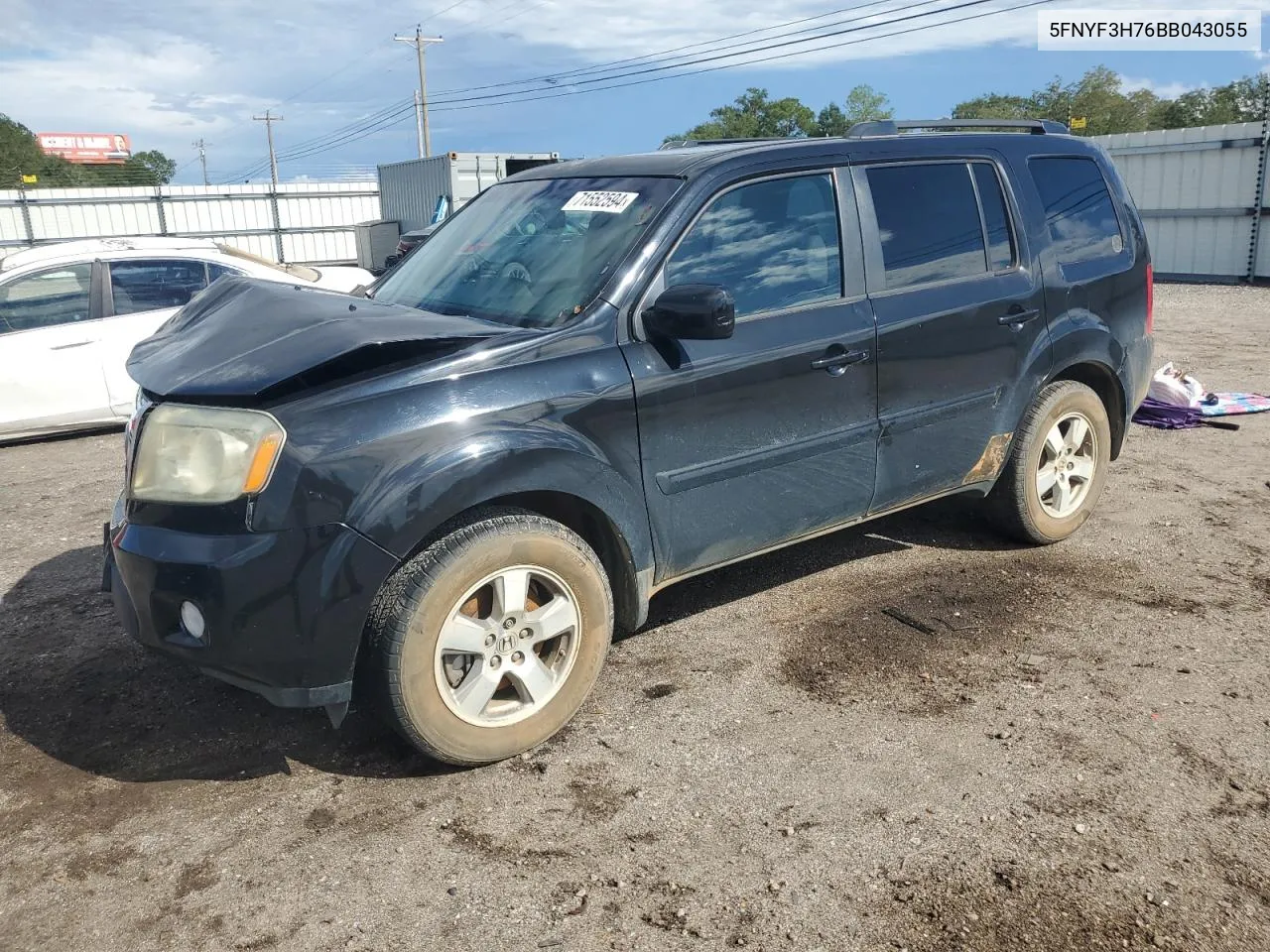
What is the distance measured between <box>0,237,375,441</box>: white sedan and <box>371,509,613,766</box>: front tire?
5655mm

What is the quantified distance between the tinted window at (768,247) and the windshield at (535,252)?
20 cm

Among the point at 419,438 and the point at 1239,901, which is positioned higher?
the point at 419,438

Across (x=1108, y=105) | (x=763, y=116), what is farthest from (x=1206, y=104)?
(x=763, y=116)

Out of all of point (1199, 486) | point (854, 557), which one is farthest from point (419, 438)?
point (1199, 486)

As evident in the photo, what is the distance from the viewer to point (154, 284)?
8516 millimetres

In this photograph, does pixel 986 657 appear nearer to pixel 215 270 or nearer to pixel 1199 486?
pixel 1199 486

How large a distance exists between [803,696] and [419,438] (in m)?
1.69

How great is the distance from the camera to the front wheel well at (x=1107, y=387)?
5.13 meters

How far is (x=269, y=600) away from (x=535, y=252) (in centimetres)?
168

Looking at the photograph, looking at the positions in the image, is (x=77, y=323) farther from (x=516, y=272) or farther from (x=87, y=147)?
(x=87, y=147)

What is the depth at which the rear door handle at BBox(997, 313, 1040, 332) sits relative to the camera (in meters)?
4.58

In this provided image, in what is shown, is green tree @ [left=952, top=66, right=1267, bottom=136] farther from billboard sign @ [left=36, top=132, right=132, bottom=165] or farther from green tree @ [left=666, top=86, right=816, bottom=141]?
billboard sign @ [left=36, top=132, right=132, bottom=165]

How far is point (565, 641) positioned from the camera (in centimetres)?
348

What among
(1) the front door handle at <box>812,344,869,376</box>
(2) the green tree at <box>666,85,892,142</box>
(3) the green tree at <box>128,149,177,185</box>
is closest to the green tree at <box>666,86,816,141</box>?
(2) the green tree at <box>666,85,892,142</box>
